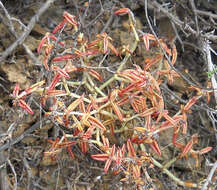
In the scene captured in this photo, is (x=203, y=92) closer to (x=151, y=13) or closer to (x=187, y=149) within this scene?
(x=187, y=149)

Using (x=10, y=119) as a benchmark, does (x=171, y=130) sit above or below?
below

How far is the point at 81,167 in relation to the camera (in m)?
2.00

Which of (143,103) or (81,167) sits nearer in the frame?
(143,103)

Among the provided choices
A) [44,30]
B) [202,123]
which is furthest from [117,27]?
[202,123]

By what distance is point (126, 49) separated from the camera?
1822 millimetres

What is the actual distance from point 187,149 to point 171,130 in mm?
456

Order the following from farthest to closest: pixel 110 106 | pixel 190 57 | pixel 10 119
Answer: pixel 190 57, pixel 10 119, pixel 110 106

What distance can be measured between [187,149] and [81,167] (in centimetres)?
64

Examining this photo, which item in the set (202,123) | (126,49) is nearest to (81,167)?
(126,49)

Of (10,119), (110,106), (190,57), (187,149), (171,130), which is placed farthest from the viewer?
(190,57)

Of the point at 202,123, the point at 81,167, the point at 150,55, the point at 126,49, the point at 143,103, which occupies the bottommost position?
the point at 202,123

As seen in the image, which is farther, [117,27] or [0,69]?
[117,27]

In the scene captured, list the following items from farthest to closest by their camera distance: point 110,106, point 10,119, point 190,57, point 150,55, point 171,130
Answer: point 190,57, point 150,55, point 171,130, point 10,119, point 110,106

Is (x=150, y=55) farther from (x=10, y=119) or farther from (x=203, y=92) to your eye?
(x=10, y=119)
